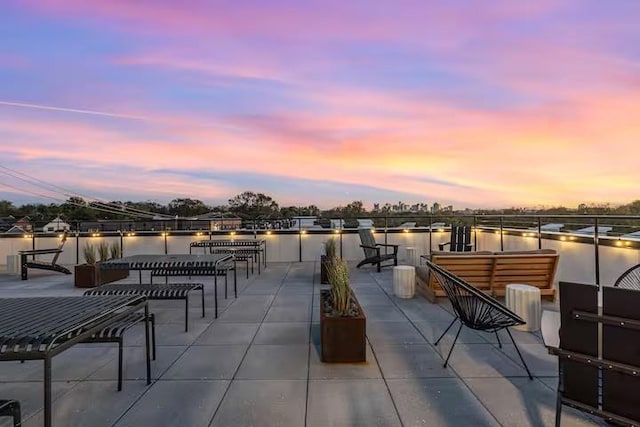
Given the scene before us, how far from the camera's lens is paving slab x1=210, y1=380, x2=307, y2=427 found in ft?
6.78

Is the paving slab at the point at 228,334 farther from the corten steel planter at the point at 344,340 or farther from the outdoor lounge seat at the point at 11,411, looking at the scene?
the outdoor lounge seat at the point at 11,411

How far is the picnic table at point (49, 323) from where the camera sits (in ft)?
4.92

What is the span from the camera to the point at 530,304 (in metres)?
3.75

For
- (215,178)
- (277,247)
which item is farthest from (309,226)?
(215,178)

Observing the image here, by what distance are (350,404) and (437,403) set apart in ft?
1.77

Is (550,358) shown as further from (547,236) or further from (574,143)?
(574,143)

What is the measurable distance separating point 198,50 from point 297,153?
565 cm

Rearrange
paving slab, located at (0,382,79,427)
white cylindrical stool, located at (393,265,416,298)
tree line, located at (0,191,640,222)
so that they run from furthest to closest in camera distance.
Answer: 1. tree line, located at (0,191,640,222)
2. white cylindrical stool, located at (393,265,416,298)
3. paving slab, located at (0,382,79,427)

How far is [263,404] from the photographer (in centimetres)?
226

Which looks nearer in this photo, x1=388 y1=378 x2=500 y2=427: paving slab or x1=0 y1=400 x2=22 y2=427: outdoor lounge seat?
x1=0 y1=400 x2=22 y2=427: outdoor lounge seat

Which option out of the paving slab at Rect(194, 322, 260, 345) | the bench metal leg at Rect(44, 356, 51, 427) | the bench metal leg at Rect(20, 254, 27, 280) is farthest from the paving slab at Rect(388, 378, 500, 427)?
the bench metal leg at Rect(20, 254, 27, 280)

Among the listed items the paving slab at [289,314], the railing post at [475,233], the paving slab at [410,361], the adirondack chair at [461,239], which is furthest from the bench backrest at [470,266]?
the railing post at [475,233]

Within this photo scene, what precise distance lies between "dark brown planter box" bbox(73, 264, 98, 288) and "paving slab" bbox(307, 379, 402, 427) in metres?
5.50

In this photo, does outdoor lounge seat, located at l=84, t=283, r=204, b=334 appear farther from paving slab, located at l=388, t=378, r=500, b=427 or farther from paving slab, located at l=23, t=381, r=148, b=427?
paving slab, located at l=388, t=378, r=500, b=427
